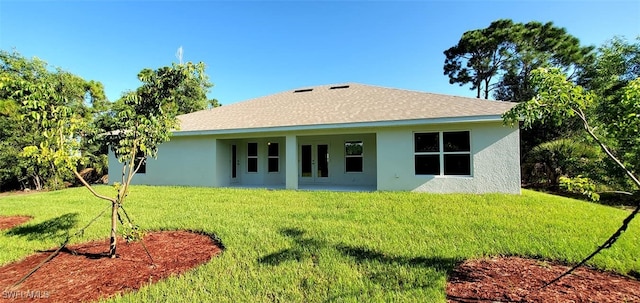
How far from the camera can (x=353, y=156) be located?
41.3ft

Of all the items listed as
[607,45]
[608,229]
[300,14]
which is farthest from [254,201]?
[607,45]

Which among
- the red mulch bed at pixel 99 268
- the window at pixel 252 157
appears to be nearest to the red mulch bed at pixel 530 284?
the red mulch bed at pixel 99 268

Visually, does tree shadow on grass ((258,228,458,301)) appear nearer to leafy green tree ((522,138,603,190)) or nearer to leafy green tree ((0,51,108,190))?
leafy green tree ((0,51,108,190))

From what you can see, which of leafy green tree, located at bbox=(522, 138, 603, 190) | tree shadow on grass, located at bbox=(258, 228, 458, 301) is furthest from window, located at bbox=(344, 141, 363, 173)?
leafy green tree, located at bbox=(522, 138, 603, 190)

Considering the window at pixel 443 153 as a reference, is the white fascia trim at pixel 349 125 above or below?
above

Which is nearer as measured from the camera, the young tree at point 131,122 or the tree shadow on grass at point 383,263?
the tree shadow on grass at point 383,263

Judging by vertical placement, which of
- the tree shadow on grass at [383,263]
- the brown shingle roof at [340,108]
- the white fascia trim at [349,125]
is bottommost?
the tree shadow on grass at [383,263]

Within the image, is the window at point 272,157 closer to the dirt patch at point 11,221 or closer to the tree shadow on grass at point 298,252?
the dirt patch at point 11,221

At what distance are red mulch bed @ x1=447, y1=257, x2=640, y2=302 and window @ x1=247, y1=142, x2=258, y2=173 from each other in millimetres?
11180

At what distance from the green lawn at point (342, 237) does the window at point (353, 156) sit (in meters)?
3.38

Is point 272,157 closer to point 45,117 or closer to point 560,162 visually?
point 45,117

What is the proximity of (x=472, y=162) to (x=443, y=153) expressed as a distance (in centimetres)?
96

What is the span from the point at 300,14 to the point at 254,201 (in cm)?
1158

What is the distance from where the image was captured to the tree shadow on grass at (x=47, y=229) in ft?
18.7
